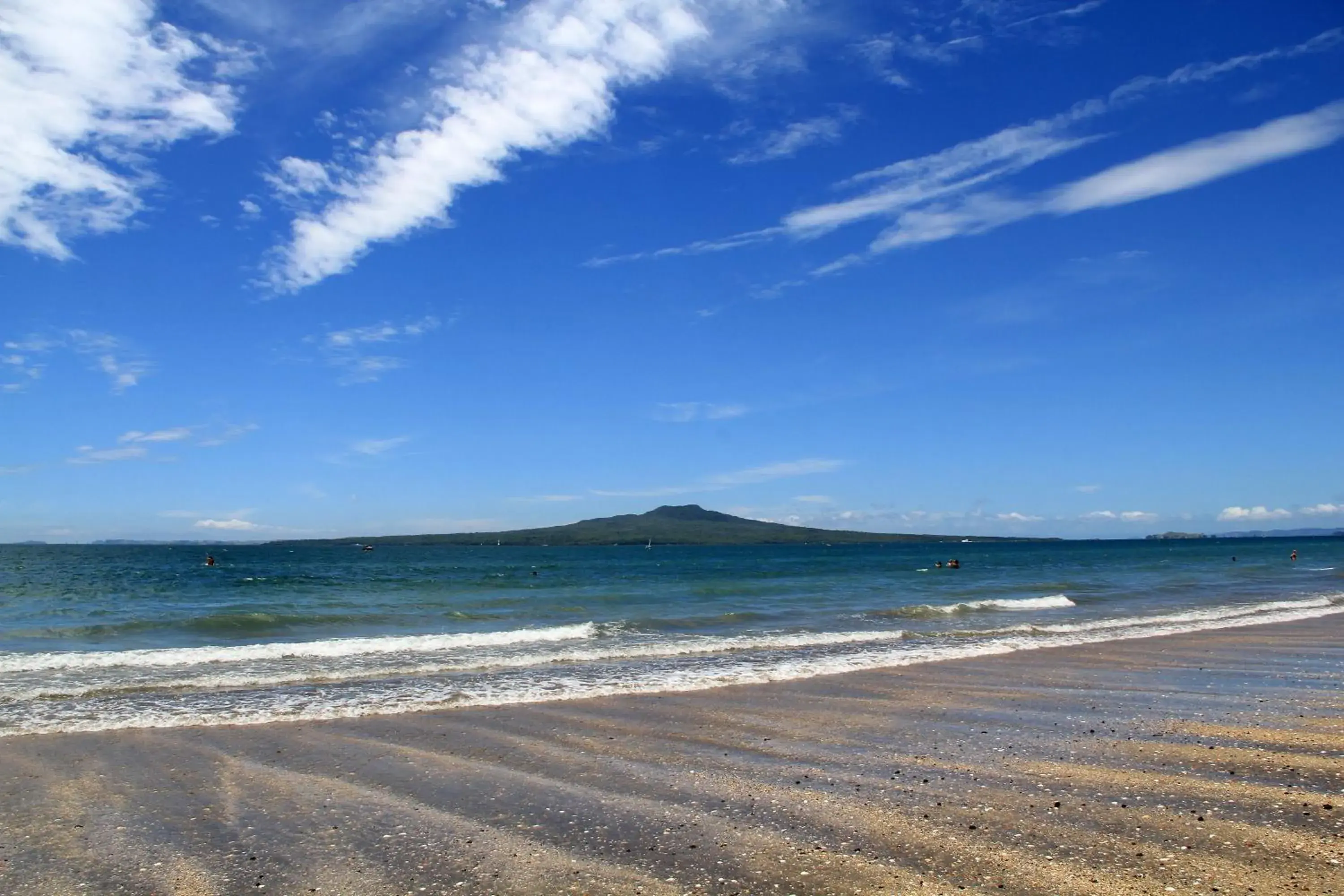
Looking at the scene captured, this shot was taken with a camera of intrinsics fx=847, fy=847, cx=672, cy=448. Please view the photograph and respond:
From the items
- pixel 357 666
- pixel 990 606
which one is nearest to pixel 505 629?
pixel 357 666

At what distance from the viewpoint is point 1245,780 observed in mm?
7953

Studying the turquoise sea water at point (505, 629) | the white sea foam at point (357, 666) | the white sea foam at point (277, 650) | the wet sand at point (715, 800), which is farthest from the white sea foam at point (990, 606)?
the wet sand at point (715, 800)

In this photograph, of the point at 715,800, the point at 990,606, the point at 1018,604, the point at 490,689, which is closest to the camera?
the point at 715,800

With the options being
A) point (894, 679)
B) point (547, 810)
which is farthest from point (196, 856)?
point (894, 679)

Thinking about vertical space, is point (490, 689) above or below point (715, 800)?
below

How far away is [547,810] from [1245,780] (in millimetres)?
6520

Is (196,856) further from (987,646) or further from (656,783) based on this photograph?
(987,646)

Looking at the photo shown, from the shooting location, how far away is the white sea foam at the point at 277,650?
1798 cm

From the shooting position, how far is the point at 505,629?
26.4 m

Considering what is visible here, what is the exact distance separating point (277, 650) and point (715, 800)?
15736 millimetres

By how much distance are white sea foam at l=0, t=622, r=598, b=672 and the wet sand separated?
7.80 metres

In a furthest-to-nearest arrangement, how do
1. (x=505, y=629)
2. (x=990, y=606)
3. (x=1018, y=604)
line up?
1. (x=1018, y=604)
2. (x=990, y=606)
3. (x=505, y=629)

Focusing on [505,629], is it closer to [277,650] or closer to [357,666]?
[277,650]

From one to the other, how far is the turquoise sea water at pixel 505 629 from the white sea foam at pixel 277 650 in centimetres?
9
